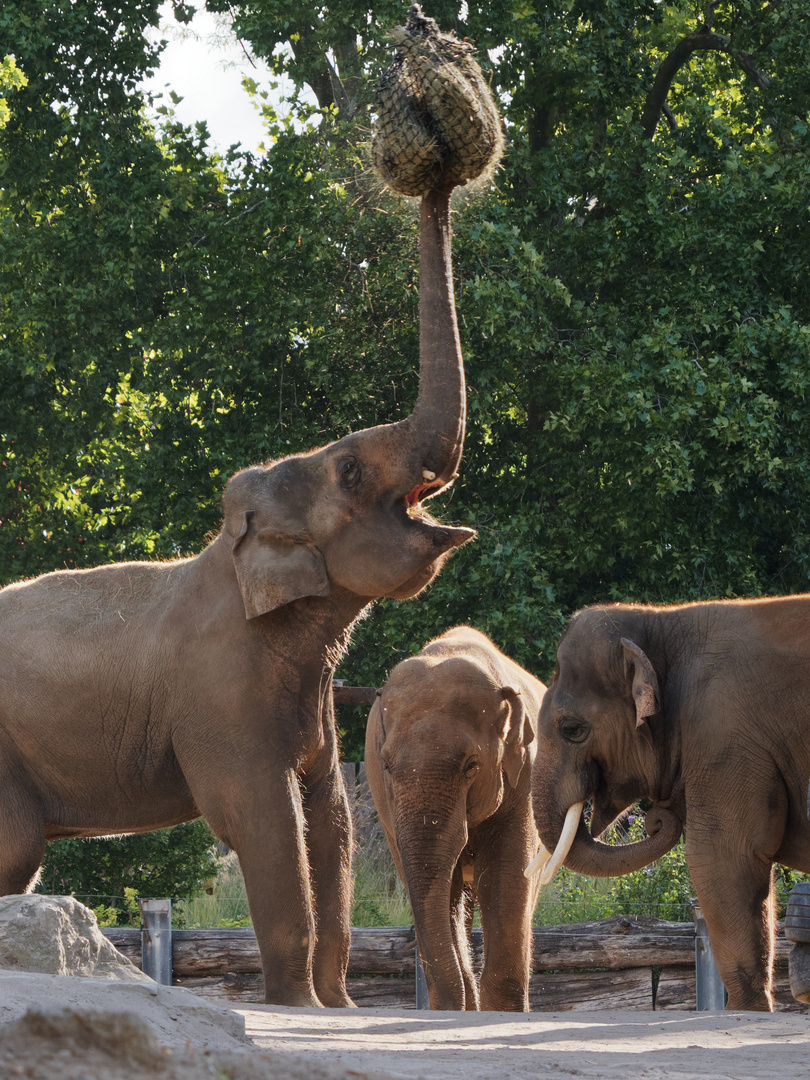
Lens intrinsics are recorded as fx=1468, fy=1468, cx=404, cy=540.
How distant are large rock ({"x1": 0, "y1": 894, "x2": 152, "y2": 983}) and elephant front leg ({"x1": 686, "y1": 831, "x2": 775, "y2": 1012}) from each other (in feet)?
11.0

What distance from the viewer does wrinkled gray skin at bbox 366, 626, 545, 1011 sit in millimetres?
7262

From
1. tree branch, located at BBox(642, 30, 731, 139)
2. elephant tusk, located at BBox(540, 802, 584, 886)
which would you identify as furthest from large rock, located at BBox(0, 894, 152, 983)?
tree branch, located at BBox(642, 30, 731, 139)

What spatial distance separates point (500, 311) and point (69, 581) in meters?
7.77

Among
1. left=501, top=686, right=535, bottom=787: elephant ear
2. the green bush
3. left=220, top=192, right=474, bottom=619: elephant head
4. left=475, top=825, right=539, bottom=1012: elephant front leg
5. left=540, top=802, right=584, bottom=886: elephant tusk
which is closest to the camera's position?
left=220, top=192, right=474, bottom=619: elephant head

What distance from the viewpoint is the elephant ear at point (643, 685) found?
7.30 m

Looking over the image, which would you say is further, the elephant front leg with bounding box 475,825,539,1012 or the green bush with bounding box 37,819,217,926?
the green bush with bounding box 37,819,217,926

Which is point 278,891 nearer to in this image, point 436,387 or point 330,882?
point 330,882

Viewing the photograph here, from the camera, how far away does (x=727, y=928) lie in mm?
6930

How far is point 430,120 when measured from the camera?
6.49 metres

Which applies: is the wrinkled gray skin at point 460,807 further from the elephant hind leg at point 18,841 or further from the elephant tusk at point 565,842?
the elephant hind leg at point 18,841

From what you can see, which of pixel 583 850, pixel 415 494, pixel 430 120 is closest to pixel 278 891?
pixel 415 494

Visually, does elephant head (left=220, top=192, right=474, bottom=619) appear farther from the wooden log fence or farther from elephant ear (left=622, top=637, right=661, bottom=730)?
the wooden log fence

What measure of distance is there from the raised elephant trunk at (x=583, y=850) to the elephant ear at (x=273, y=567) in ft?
6.77

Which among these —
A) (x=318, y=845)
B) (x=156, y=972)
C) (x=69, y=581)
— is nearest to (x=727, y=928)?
(x=318, y=845)
